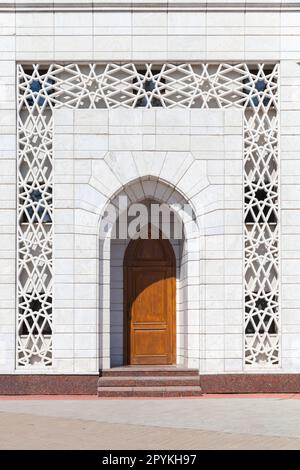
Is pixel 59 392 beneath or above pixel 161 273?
beneath

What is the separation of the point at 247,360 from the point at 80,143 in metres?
4.77

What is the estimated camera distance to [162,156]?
13.7 metres

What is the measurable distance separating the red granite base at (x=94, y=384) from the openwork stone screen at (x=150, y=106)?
0.29 meters

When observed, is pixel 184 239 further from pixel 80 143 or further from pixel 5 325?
pixel 5 325

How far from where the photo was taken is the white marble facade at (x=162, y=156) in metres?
13.5

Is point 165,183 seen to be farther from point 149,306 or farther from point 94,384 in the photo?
point 94,384

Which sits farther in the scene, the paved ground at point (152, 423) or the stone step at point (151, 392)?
the stone step at point (151, 392)

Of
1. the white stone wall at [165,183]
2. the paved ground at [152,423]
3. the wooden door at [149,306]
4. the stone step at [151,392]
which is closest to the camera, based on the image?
the paved ground at [152,423]

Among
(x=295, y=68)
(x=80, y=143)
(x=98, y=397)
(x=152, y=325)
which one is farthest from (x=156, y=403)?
(x=295, y=68)

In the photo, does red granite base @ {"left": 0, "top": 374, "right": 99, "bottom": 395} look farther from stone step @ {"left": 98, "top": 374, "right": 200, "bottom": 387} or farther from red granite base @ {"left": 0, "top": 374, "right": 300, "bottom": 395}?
stone step @ {"left": 98, "top": 374, "right": 200, "bottom": 387}

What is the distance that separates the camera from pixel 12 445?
361 inches

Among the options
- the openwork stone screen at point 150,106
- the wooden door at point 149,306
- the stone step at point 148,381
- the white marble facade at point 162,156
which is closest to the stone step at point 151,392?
the stone step at point 148,381

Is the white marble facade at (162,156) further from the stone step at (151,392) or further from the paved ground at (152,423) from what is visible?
the paved ground at (152,423)

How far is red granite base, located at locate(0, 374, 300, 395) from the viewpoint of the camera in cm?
1345
